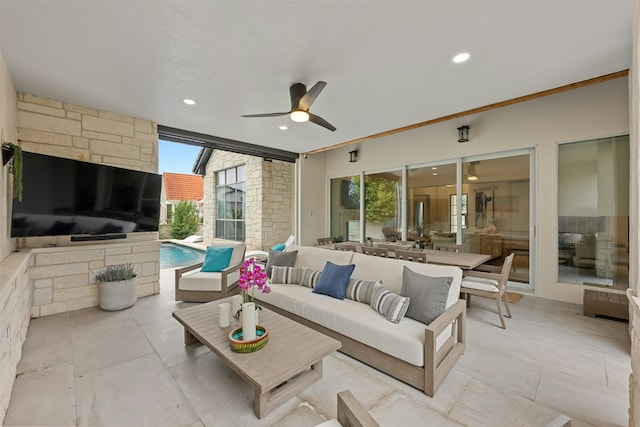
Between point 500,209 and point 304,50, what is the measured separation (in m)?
4.23

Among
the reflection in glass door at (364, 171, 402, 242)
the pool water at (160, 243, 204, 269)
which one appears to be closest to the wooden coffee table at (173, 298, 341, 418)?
the reflection in glass door at (364, 171, 402, 242)

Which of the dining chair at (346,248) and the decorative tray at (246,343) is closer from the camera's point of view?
the decorative tray at (246,343)

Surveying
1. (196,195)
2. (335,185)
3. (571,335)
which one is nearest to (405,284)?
(571,335)

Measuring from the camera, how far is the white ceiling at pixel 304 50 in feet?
6.64

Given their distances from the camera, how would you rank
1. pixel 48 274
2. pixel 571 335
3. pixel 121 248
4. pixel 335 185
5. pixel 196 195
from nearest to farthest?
pixel 571 335
pixel 48 274
pixel 121 248
pixel 335 185
pixel 196 195

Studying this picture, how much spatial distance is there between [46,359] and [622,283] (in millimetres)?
6653

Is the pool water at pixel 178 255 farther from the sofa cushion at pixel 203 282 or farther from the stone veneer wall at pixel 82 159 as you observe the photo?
the sofa cushion at pixel 203 282

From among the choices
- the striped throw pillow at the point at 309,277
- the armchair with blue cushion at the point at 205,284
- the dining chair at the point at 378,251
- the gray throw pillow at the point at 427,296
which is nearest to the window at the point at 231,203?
the armchair with blue cushion at the point at 205,284

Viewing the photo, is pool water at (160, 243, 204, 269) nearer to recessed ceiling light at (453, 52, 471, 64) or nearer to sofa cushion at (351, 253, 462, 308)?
sofa cushion at (351, 253, 462, 308)

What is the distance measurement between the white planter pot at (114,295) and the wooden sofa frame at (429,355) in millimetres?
2849

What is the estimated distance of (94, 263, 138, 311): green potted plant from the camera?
360 centimetres

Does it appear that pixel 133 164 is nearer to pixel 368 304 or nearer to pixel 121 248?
pixel 121 248

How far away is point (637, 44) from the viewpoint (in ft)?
4.83

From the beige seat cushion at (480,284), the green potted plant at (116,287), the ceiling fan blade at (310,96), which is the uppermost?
the ceiling fan blade at (310,96)
